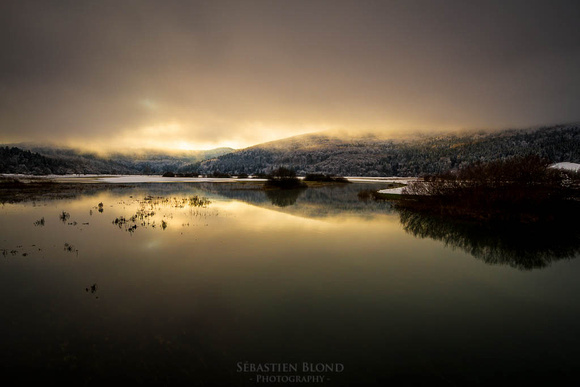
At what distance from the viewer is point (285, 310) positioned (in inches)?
426

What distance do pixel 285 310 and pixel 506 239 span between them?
22.5 m

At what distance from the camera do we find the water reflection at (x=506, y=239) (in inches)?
732

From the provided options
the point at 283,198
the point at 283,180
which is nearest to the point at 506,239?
the point at 283,198

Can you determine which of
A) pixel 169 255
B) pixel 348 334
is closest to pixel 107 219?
pixel 169 255

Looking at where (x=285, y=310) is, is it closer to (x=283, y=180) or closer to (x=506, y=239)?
(x=506, y=239)

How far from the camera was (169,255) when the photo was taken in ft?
57.3

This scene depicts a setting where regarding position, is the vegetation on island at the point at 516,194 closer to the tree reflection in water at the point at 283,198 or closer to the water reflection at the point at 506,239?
the water reflection at the point at 506,239

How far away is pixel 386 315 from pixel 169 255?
13.4 meters

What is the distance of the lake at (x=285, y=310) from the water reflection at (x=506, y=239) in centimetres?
24

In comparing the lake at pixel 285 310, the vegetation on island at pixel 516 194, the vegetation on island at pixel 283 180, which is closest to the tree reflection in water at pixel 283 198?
the vegetation on island at pixel 516 194

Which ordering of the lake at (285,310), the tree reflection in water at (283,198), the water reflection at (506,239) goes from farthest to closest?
the tree reflection in water at (283,198) < the water reflection at (506,239) < the lake at (285,310)

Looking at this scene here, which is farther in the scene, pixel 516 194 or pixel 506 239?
pixel 516 194

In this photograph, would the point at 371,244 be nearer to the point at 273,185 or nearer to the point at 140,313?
the point at 140,313

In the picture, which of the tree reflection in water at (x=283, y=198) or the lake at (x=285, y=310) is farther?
the tree reflection in water at (x=283, y=198)
